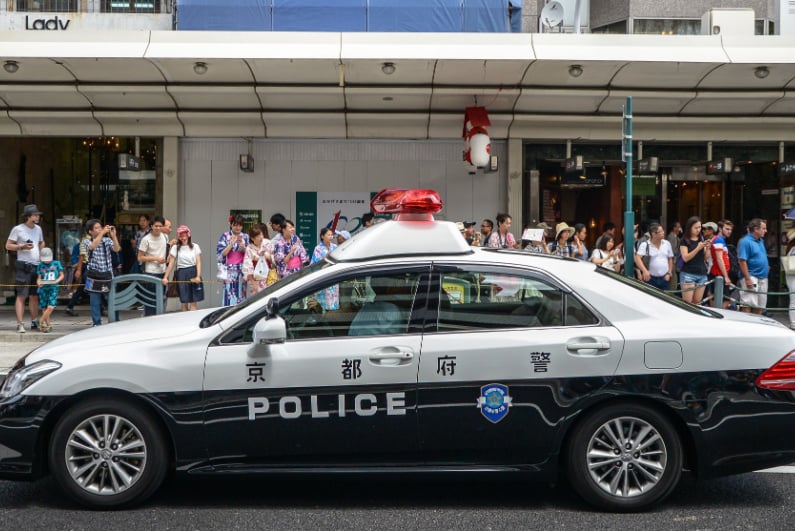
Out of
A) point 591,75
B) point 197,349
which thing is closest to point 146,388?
point 197,349

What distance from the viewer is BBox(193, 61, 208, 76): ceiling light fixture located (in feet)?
44.7

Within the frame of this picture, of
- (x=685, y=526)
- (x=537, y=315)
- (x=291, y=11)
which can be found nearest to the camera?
(x=685, y=526)

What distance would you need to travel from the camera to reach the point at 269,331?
476cm

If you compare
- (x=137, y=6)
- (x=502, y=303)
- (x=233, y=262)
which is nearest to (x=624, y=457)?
(x=502, y=303)

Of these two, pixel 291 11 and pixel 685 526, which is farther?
pixel 291 11

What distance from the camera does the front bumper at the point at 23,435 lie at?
4812mm

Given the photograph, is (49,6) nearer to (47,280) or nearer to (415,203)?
(47,280)

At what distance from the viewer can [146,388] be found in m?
4.80

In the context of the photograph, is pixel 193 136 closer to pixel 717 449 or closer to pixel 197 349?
pixel 197 349

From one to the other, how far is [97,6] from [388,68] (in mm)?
6620

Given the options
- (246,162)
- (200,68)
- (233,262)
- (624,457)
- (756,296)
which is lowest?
(624,457)

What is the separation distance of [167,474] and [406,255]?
1908 mm

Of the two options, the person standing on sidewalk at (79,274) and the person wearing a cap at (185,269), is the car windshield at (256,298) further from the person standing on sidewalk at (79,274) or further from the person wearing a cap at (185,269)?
the person standing on sidewalk at (79,274)

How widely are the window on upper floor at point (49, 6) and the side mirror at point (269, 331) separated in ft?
45.9
